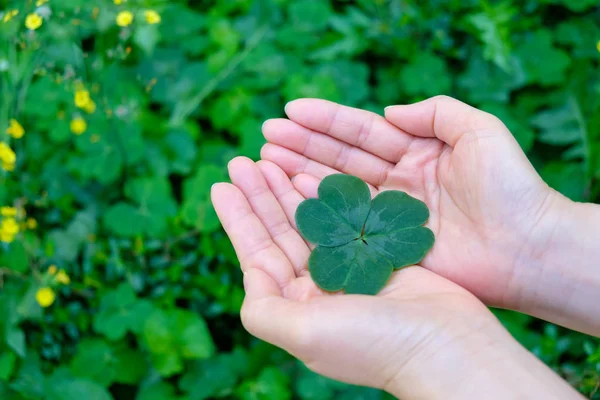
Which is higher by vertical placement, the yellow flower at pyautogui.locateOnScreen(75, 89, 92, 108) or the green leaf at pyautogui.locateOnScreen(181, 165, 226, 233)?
the yellow flower at pyautogui.locateOnScreen(75, 89, 92, 108)

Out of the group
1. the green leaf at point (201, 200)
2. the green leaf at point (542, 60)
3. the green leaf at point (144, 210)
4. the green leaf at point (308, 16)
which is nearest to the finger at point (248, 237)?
the green leaf at point (201, 200)

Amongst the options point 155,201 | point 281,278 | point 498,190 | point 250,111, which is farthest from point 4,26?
point 498,190

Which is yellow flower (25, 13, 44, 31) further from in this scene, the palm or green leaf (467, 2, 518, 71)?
green leaf (467, 2, 518, 71)

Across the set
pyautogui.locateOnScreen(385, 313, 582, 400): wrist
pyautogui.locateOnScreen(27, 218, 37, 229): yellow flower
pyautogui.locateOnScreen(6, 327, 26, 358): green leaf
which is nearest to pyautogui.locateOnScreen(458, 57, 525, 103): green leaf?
pyautogui.locateOnScreen(385, 313, 582, 400): wrist

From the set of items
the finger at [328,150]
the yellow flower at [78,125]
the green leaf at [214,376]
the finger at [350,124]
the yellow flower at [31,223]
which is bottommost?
the green leaf at [214,376]

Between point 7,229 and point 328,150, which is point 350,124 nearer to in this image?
point 328,150

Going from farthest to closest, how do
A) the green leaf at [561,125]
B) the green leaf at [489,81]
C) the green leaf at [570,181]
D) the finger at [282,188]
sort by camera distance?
1. the green leaf at [489,81]
2. the green leaf at [561,125]
3. the green leaf at [570,181]
4. the finger at [282,188]

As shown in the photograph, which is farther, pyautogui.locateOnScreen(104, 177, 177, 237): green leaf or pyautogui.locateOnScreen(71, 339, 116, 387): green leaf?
pyautogui.locateOnScreen(104, 177, 177, 237): green leaf

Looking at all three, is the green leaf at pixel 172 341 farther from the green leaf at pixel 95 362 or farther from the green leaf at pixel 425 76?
the green leaf at pixel 425 76
